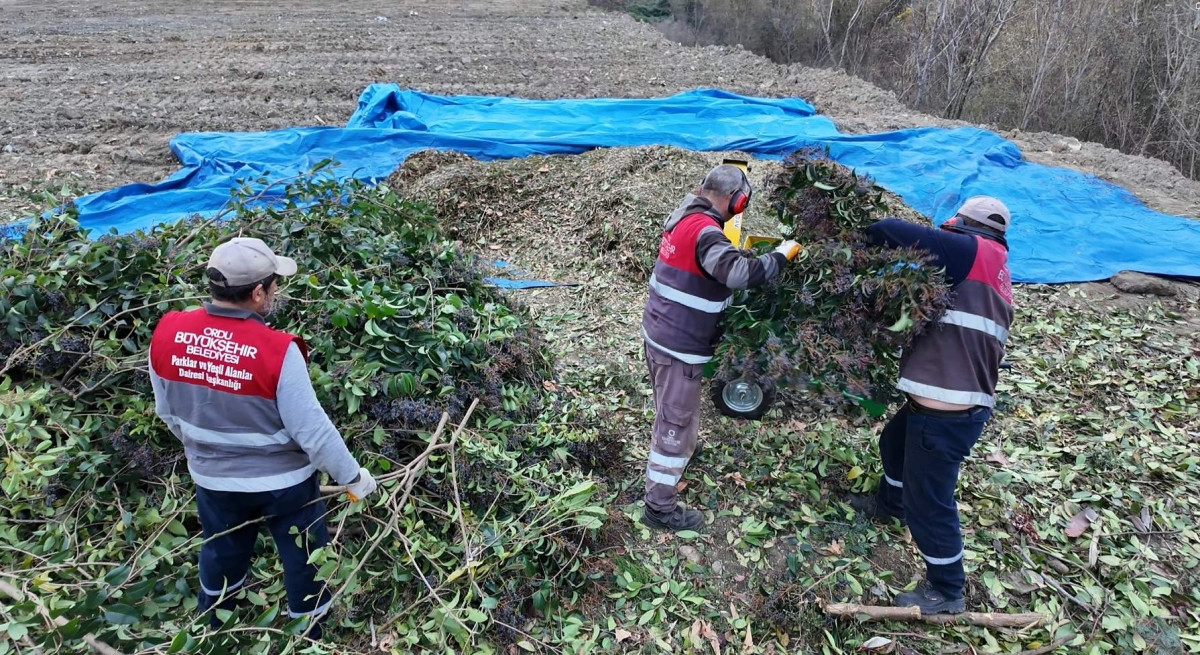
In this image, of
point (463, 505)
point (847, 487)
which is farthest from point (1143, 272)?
point (463, 505)

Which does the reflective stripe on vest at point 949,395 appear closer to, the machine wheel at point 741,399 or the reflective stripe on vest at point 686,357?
the reflective stripe on vest at point 686,357

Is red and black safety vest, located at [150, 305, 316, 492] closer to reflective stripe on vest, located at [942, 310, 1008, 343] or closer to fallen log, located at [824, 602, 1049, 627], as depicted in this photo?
fallen log, located at [824, 602, 1049, 627]

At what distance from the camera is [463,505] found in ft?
10.9

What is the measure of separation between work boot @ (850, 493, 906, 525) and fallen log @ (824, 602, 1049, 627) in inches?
23.1

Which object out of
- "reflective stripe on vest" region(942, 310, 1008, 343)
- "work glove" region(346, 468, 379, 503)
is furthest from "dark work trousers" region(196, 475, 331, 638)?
"reflective stripe on vest" region(942, 310, 1008, 343)

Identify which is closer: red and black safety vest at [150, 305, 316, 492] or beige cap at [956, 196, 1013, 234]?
red and black safety vest at [150, 305, 316, 492]

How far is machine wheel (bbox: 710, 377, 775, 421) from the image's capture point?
4336 mm

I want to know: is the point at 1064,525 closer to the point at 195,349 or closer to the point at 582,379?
the point at 582,379

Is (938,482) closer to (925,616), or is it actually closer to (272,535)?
(925,616)

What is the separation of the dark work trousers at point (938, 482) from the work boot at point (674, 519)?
104cm

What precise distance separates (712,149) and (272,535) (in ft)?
23.5

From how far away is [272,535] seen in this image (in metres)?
2.77

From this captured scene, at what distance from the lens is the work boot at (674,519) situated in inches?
141

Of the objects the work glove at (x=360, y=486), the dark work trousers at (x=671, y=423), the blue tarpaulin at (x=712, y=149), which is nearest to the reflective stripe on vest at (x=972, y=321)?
the dark work trousers at (x=671, y=423)
